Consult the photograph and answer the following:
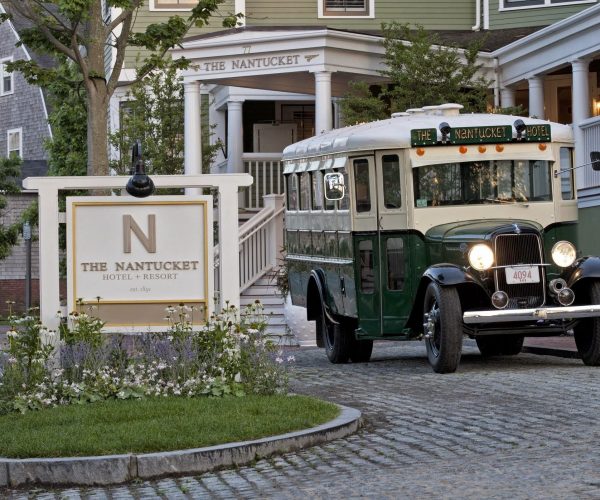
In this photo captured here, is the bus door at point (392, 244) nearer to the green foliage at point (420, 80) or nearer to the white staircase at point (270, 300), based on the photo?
the white staircase at point (270, 300)

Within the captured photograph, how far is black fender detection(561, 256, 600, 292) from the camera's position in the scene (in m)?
16.4

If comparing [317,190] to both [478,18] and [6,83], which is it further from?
[6,83]

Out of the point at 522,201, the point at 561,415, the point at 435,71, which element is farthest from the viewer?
the point at 435,71

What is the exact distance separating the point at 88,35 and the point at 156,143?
15578 millimetres

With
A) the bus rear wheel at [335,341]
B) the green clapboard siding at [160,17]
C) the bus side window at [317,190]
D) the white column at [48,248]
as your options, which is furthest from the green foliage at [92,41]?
the green clapboard siding at [160,17]

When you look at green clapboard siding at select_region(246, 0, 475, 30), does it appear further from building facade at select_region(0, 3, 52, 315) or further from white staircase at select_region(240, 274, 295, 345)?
building facade at select_region(0, 3, 52, 315)

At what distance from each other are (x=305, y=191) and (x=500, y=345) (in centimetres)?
325

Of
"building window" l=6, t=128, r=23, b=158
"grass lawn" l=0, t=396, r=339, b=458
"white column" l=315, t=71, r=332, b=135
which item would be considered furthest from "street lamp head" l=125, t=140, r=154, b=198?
"building window" l=6, t=128, r=23, b=158

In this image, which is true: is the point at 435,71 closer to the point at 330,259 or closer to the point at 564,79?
the point at 564,79

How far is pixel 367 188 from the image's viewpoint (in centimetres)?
1775

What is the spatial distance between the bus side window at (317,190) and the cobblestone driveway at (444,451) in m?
4.13

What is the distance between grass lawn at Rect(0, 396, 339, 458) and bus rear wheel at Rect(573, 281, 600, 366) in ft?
15.5

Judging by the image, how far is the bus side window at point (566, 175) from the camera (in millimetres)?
17766

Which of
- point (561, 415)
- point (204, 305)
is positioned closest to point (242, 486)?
point (561, 415)
